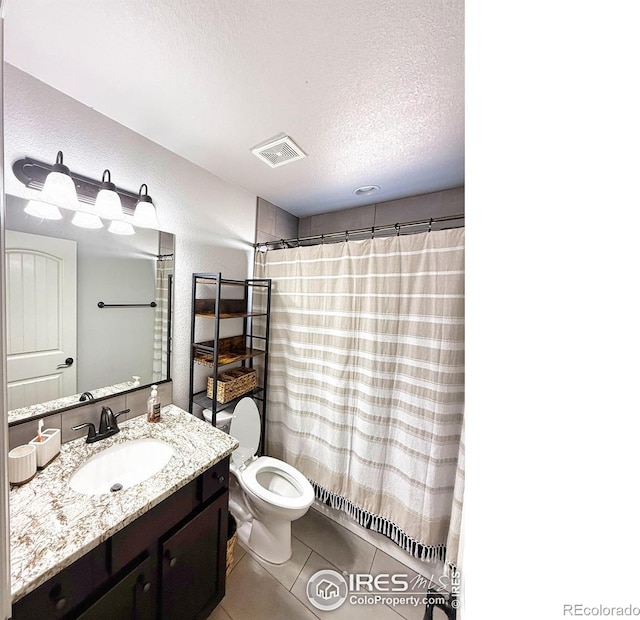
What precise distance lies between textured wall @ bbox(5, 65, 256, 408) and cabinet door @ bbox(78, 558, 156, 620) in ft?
2.72

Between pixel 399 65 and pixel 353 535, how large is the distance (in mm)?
2455

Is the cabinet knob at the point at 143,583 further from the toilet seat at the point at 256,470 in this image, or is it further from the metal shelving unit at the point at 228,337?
the metal shelving unit at the point at 228,337

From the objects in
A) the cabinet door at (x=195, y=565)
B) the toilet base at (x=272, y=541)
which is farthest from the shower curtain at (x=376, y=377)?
the cabinet door at (x=195, y=565)

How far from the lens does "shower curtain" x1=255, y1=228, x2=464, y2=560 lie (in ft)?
4.09

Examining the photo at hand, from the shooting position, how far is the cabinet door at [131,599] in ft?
2.33

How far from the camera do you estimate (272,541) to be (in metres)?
1.37

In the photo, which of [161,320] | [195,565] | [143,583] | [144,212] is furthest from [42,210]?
[195,565]

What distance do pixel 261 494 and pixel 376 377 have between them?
35.5 inches

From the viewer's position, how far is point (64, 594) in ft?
2.10

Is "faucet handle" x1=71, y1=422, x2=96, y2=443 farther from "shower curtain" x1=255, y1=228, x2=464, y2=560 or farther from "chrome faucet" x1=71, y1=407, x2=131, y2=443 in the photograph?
"shower curtain" x1=255, y1=228, x2=464, y2=560

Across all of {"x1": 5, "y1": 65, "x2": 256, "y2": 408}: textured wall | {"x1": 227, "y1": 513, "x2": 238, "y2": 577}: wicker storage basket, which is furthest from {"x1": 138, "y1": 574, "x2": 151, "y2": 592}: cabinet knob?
{"x1": 5, "y1": 65, "x2": 256, "y2": 408}: textured wall

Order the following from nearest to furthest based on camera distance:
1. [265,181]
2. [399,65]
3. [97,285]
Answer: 1. [399,65]
2. [97,285]
3. [265,181]
